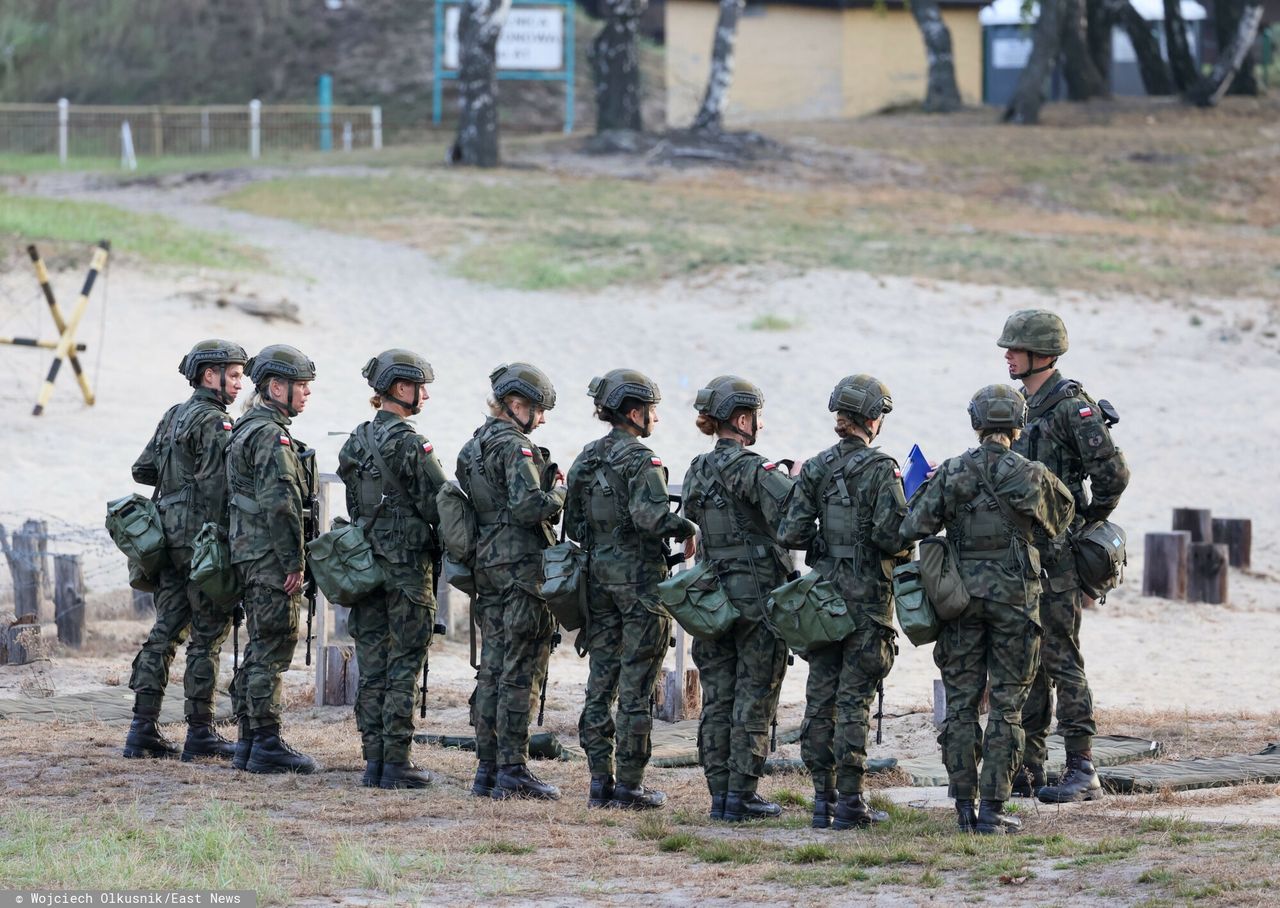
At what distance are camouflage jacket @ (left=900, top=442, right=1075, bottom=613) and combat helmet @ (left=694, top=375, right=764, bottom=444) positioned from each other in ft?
2.70

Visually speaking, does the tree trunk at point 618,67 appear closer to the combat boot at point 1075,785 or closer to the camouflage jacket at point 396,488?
the camouflage jacket at point 396,488

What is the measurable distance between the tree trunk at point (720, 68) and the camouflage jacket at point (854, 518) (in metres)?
28.6

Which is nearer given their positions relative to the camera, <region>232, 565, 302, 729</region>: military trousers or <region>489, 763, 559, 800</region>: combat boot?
<region>489, 763, 559, 800</region>: combat boot

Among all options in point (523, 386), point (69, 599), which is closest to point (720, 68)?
point (69, 599)

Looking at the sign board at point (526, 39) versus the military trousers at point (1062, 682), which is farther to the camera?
the sign board at point (526, 39)

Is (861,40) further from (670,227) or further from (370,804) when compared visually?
(370,804)

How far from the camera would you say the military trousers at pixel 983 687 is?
7652mm

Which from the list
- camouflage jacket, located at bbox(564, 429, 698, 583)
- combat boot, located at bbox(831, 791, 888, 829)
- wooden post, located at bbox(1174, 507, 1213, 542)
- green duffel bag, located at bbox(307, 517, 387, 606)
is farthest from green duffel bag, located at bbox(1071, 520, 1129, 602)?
wooden post, located at bbox(1174, 507, 1213, 542)

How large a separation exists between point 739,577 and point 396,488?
1724 mm

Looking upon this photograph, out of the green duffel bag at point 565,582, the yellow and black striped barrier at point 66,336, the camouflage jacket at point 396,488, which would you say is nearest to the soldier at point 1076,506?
the green duffel bag at point 565,582

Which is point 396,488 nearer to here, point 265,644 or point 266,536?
point 266,536

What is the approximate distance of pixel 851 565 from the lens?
7816 mm

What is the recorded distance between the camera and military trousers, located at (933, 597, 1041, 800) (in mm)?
7652

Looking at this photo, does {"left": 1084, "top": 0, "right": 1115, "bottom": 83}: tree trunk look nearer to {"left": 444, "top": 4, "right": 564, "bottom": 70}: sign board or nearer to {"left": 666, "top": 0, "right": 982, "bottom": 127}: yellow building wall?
{"left": 666, "top": 0, "right": 982, "bottom": 127}: yellow building wall
